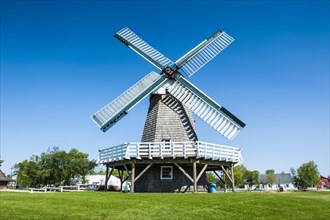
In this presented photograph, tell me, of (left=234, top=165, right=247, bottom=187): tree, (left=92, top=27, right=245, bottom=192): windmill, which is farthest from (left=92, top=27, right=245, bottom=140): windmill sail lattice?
(left=234, top=165, right=247, bottom=187): tree

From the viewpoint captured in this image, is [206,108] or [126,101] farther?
[206,108]

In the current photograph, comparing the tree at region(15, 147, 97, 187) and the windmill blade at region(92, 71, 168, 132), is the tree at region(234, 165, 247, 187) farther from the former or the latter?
the windmill blade at region(92, 71, 168, 132)

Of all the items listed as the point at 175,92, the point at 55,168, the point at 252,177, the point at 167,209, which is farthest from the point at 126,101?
the point at 252,177

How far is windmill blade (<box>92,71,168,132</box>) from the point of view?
19.5 metres

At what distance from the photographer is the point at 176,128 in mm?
20625

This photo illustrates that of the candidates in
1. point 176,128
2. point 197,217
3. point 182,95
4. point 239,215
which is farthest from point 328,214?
point 182,95

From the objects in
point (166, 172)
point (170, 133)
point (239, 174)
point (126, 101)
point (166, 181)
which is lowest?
point (239, 174)

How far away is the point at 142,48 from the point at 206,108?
773 cm

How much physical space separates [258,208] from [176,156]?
702 cm

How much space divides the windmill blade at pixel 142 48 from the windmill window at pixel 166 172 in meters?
7.65

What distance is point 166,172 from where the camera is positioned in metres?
20.0

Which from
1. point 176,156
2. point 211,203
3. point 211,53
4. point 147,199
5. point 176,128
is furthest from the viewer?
point 211,53

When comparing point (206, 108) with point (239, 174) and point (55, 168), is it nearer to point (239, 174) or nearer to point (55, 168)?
point (55, 168)

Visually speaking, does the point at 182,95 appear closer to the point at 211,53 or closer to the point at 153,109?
the point at 153,109
